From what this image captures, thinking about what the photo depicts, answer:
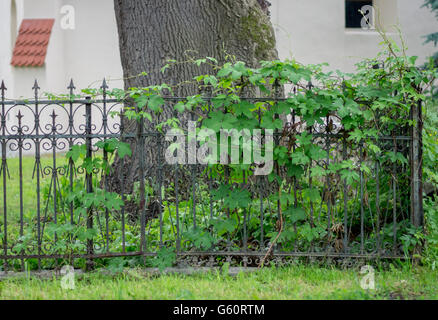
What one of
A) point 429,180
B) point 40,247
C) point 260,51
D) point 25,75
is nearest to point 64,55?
point 25,75

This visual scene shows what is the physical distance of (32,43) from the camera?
44.9 ft

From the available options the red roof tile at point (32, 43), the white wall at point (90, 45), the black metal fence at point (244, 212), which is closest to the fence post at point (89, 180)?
the black metal fence at point (244, 212)

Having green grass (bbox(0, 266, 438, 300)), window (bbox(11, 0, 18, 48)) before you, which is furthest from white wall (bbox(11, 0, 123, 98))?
green grass (bbox(0, 266, 438, 300))

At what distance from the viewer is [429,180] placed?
4715 mm

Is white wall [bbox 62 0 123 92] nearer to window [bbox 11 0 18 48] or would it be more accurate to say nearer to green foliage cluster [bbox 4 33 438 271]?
window [bbox 11 0 18 48]

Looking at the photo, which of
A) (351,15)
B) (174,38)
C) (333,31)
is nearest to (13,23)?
(333,31)

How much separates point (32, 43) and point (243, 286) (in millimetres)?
11560

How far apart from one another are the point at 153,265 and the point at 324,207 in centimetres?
176

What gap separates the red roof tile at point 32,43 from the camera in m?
13.3
